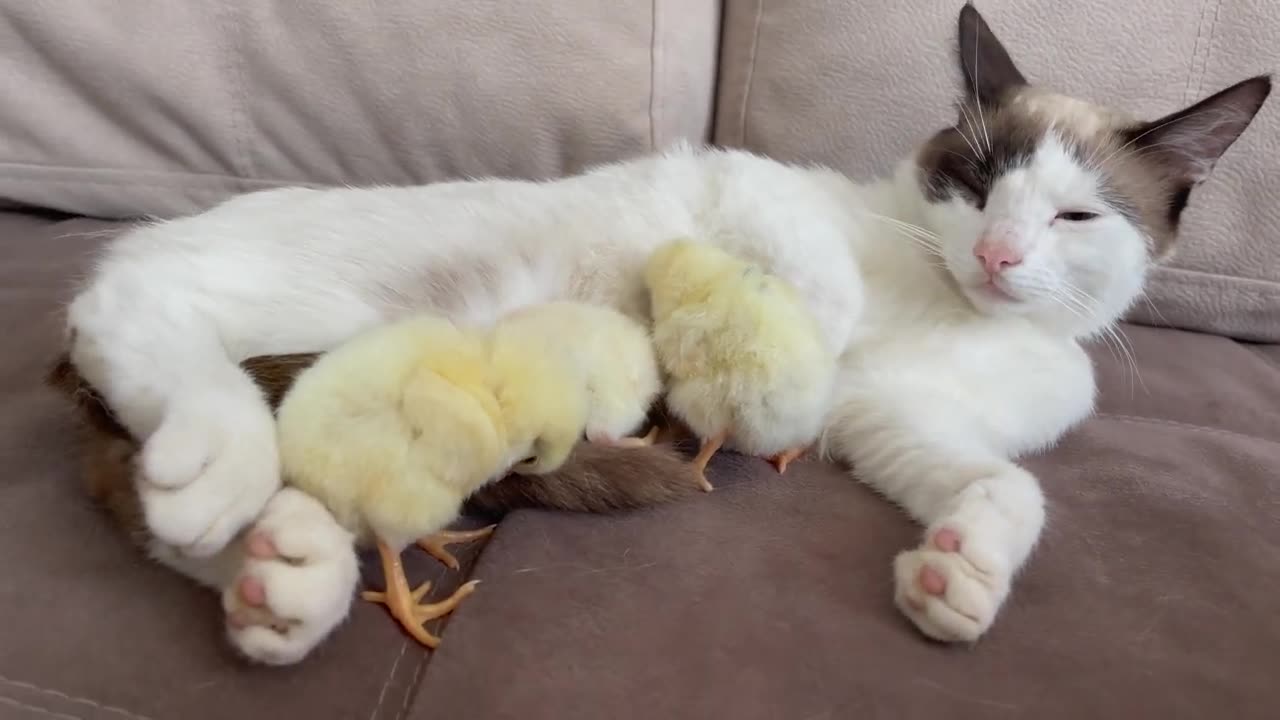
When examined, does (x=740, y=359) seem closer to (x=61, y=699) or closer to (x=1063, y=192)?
(x=1063, y=192)

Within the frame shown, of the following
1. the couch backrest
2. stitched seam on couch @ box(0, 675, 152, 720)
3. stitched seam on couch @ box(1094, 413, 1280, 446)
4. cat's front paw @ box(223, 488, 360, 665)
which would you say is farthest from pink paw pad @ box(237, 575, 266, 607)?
stitched seam on couch @ box(1094, 413, 1280, 446)

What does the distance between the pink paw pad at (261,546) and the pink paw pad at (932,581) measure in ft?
1.74

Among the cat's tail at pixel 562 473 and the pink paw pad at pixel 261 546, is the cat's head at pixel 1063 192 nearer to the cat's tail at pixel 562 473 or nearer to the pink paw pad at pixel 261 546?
the cat's tail at pixel 562 473

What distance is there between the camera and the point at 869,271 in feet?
3.87

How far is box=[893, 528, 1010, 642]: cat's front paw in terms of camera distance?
710 mm

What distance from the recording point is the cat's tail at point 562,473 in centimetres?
81

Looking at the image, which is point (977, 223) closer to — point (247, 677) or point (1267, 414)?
point (1267, 414)

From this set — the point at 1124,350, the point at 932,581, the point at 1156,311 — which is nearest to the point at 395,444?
the point at 932,581

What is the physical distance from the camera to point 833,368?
3.19ft

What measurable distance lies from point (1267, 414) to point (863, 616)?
33.7 inches

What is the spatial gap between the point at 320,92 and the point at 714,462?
0.94 meters

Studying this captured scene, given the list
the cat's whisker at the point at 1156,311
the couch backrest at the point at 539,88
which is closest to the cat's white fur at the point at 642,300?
the couch backrest at the point at 539,88

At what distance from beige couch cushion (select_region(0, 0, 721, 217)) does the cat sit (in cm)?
25

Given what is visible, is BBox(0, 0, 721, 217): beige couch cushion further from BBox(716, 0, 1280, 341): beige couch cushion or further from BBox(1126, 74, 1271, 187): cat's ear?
BBox(1126, 74, 1271, 187): cat's ear
